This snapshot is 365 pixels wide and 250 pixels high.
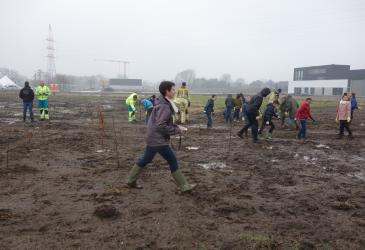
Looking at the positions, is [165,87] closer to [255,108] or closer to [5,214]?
[5,214]

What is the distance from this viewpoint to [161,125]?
5766 millimetres

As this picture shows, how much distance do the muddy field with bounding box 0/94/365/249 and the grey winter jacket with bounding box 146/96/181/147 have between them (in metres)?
0.98

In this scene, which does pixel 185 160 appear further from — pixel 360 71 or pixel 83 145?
pixel 360 71

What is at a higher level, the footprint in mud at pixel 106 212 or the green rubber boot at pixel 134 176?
the green rubber boot at pixel 134 176

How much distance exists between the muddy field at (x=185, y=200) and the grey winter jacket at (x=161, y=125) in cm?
98

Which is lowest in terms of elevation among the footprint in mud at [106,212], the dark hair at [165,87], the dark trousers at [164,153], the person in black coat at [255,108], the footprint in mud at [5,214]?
the footprint in mud at [5,214]

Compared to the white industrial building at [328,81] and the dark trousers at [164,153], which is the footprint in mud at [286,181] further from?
the white industrial building at [328,81]

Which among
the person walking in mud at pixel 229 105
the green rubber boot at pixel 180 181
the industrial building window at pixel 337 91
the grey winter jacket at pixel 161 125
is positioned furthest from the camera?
the industrial building window at pixel 337 91

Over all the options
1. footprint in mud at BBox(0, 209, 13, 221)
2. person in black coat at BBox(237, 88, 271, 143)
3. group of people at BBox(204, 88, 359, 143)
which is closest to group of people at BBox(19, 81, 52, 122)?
group of people at BBox(204, 88, 359, 143)

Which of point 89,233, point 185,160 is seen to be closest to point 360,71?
point 185,160

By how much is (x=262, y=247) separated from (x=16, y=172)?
5.43 m

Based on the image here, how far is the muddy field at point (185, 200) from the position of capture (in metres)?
4.48

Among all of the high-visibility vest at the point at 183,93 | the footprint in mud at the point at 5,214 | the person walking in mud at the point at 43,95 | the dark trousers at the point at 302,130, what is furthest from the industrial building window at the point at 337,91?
the footprint in mud at the point at 5,214

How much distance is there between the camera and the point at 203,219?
5.10 metres
